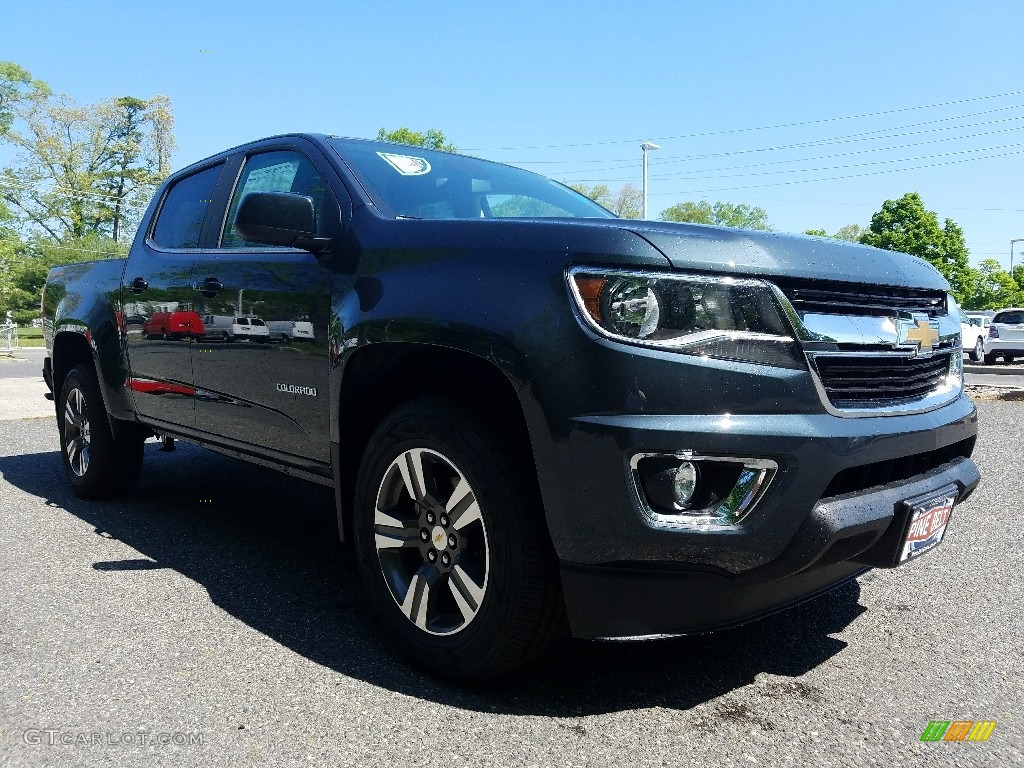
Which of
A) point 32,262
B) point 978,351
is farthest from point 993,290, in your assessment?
point 32,262

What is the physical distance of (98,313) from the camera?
461 centimetres

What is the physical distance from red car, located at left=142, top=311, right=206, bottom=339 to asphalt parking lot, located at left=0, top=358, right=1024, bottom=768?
102cm

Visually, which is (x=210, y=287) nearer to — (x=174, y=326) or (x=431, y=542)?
(x=174, y=326)

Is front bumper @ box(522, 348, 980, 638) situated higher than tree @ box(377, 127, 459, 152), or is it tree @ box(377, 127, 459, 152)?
tree @ box(377, 127, 459, 152)

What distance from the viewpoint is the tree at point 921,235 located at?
4825 cm

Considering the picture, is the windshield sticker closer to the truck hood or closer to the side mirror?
the side mirror

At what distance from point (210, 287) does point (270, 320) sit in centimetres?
56

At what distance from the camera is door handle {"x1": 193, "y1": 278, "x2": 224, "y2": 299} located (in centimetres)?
352

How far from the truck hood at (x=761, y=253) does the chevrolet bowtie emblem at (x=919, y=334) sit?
132 millimetres

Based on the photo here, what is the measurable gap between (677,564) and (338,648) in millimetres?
1306

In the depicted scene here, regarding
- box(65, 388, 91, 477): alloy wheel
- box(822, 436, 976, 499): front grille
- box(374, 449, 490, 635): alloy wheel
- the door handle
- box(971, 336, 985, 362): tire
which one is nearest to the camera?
box(822, 436, 976, 499): front grille

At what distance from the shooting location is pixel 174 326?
3.89 m

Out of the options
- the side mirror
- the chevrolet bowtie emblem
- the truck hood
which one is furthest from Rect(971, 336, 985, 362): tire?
the side mirror

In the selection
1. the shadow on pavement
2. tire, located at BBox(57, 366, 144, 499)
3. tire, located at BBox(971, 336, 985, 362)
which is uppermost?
tire, located at BBox(57, 366, 144, 499)
